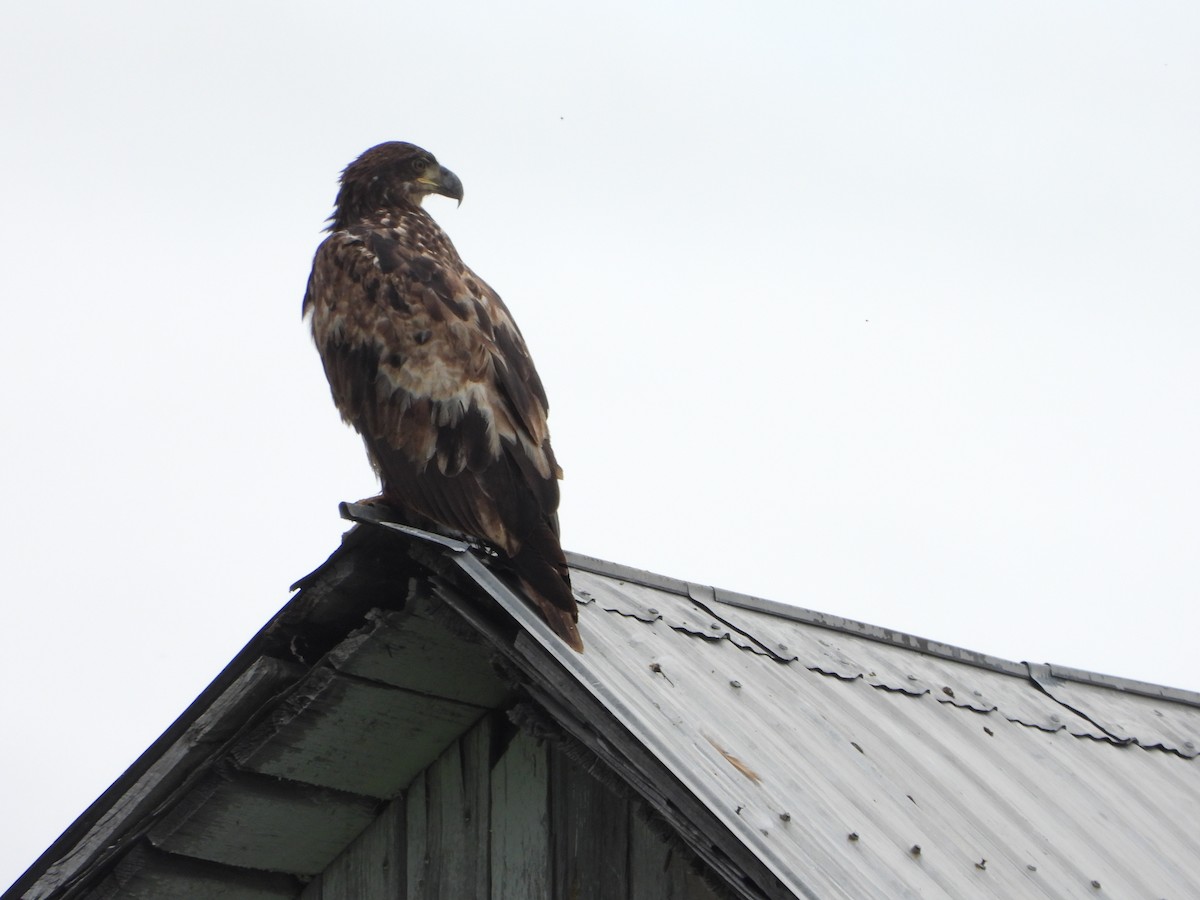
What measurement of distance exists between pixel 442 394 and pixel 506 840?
1.33m

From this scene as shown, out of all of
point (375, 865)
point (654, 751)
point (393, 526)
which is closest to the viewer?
point (654, 751)

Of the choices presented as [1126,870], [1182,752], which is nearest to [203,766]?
[1126,870]

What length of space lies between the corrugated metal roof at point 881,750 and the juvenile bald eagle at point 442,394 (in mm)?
369

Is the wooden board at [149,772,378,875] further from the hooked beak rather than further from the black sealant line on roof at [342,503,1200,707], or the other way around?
the hooked beak

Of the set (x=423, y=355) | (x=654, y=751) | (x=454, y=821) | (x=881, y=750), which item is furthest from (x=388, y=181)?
(x=654, y=751)

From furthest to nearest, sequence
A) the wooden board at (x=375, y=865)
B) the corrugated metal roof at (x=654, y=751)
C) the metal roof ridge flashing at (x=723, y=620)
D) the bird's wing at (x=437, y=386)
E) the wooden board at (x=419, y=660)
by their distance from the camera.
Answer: the metal roof ridge flashing at (x=723, y=620) < the wooden board at (x=375, y=865) < the bird's wing at (x=437, y=386) < the wooden board at (x=419, y=660) < the corrugated metal roof at (x=654, y=751)

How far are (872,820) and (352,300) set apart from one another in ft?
8.21

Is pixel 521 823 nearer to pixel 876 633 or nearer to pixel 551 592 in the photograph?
pixel 551 592

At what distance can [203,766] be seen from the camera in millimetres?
4977

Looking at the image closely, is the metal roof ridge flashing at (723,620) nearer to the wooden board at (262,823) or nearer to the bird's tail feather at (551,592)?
the bird's tail feather at (551,592)

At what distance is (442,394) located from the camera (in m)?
5.28

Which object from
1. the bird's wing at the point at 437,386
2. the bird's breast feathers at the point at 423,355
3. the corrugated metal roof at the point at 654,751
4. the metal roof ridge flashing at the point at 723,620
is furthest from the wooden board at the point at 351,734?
the metal roof ridge flashing at the point at 723,620

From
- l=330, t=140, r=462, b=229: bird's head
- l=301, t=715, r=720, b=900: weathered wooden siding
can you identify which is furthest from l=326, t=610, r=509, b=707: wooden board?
l=330, t=140, r=462, b=229: bird's head

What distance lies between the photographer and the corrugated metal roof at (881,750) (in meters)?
4.02
